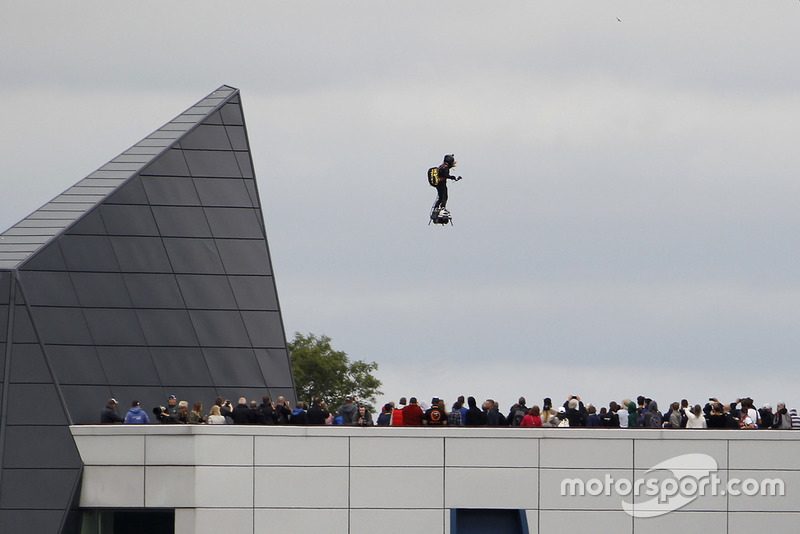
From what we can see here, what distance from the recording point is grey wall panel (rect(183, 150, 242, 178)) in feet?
163

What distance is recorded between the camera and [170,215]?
156 feet

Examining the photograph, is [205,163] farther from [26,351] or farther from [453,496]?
[453,496]

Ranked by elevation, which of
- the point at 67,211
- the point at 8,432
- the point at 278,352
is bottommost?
the point at 8,432

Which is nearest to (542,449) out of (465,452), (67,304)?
(465,452)

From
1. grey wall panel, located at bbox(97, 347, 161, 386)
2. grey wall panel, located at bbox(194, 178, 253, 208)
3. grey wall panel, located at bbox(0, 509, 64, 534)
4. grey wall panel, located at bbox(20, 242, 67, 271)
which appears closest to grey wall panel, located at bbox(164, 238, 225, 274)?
grey wall panel, located at bbox(194, 178, 253, 208)

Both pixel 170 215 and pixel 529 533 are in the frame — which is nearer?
pixel 529 533

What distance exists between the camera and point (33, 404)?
129ft

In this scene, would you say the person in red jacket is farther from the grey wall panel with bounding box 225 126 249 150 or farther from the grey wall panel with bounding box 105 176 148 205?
the grey wall panel with bounding box 225 126 249 150

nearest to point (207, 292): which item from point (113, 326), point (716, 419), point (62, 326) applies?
point (113, 326)

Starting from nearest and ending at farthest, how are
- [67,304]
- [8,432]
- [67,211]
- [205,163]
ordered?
[8,432] → [67,304] → [67,211] → [205,163]

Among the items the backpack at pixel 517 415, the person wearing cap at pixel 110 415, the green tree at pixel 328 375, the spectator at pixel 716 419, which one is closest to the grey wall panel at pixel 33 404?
the person wearing cap at pixel 110 415

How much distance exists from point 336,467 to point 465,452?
3636 mm

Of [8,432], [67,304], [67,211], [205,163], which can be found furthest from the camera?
[205,163]

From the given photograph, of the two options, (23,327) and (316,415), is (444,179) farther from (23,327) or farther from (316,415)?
(23,327)
